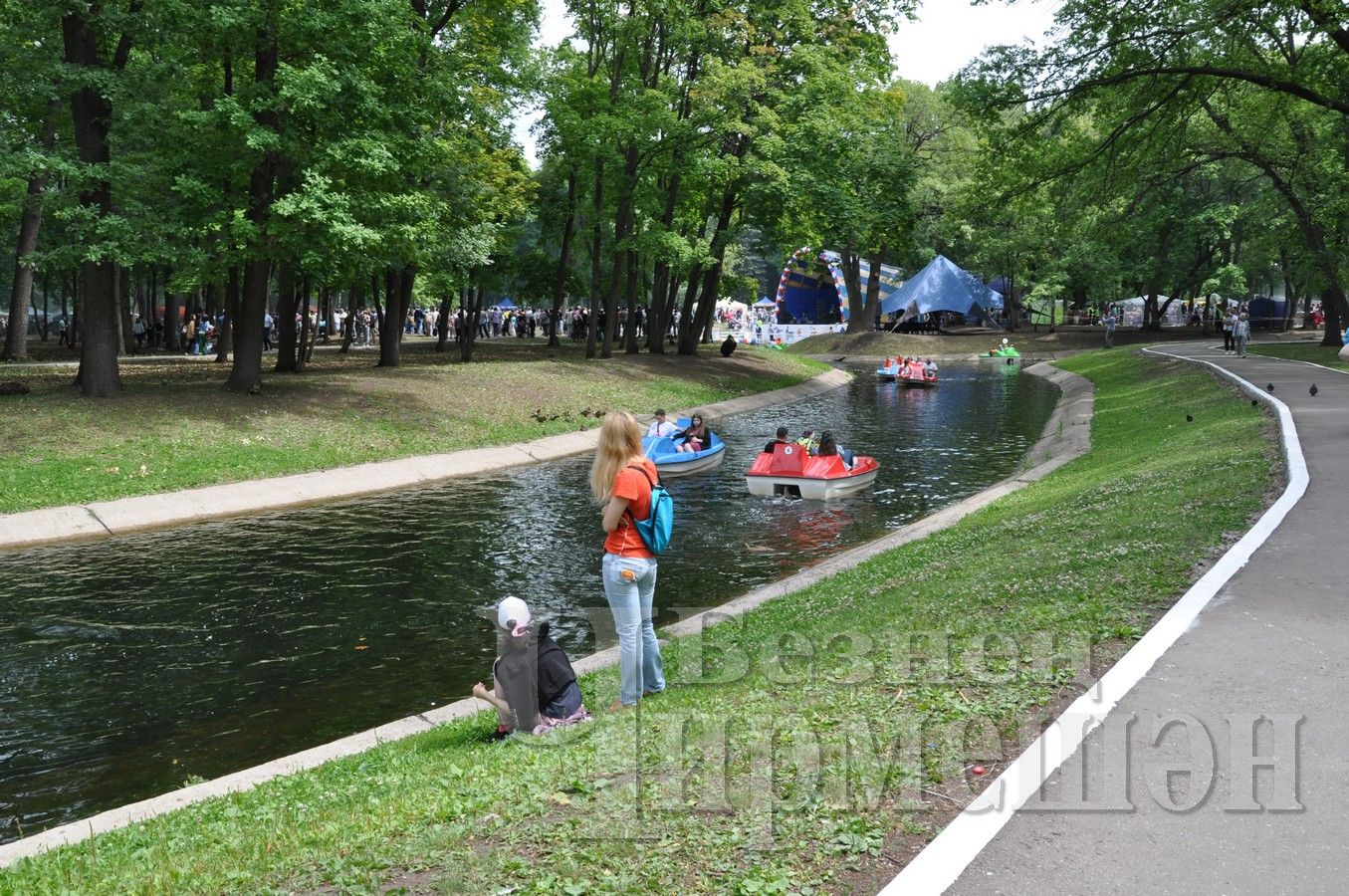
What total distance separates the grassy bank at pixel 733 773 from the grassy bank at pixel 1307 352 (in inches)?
1167

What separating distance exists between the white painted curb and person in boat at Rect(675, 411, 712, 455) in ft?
50.4

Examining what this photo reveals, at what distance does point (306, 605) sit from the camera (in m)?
13.9

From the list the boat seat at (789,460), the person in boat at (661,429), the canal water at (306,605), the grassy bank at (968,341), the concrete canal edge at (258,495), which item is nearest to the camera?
the canal water at (306,605)

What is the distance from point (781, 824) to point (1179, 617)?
13.7 ft

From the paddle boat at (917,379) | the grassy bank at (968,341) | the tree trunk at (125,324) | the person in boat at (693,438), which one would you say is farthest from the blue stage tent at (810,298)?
the person in boat at (693,438)

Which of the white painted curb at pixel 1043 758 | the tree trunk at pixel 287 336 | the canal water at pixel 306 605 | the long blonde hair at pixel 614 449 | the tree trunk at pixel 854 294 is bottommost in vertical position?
the canal water at pixel 306 605

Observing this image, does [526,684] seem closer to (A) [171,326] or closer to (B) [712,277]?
(A) [171,326]

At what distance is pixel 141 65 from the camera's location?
22984 millimetres

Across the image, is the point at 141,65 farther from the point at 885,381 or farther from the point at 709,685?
the point at 885,381

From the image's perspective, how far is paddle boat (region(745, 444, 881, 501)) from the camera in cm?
2098

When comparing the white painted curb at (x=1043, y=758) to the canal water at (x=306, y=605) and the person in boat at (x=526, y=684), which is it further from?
the canal water at (x=306, y=605)

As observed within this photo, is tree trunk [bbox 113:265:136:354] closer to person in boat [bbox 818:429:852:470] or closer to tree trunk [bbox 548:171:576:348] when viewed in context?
tree trunk [bbox 548:171:576:348]

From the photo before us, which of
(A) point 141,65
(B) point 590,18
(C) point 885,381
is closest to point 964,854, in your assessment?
(A) point 141,65

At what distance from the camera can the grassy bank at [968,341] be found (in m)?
66.6
